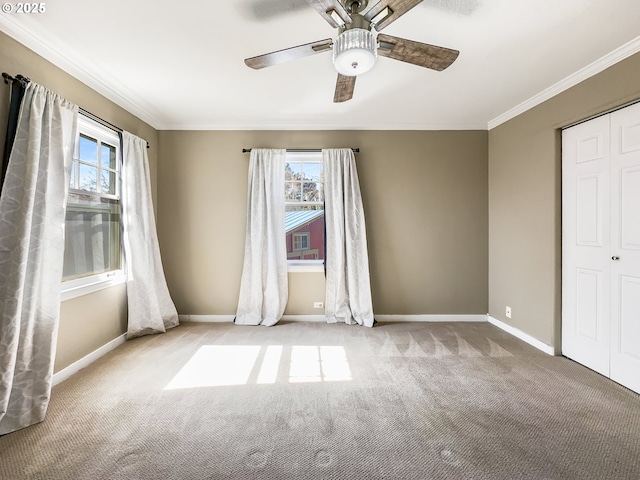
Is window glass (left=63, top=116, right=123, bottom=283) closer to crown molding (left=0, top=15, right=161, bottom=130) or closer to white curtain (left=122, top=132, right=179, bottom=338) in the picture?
white curtain (left=122, top=132, right=179, bottom=338)

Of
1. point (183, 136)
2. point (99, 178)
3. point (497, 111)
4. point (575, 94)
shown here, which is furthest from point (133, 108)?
point (575, 94)

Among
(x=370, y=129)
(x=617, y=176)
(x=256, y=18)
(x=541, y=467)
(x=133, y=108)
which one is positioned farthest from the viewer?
(x=370, y=129)

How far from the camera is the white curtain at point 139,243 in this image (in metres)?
3.02

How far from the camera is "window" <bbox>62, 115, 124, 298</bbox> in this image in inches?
97.7

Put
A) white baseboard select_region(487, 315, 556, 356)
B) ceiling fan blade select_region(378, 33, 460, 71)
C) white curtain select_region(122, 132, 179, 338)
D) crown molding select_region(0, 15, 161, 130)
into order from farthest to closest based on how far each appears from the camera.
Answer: white curtain select_region(122, 132, 179, 338)
white baseboard select_region(487, 315, 556, 356)
crown molding select_region(0, 15, 161, 130)
ceiling fan blade select_region(378, 33, 460, 71)

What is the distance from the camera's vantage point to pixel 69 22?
73.5 inches

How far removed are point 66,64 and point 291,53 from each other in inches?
75.3

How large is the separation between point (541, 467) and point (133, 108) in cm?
431

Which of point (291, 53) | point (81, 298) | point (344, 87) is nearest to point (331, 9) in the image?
point (291, 53)

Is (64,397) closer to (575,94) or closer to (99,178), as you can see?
(99,178)

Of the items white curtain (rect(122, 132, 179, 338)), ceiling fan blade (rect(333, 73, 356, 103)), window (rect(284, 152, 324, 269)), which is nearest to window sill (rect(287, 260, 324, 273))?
window (rect(284, 152, 324, 269))

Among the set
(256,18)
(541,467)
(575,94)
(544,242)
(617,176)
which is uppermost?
(256,18)

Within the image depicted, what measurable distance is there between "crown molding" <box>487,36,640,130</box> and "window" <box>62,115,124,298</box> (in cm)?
415

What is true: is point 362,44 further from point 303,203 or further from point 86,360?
point 86,360
